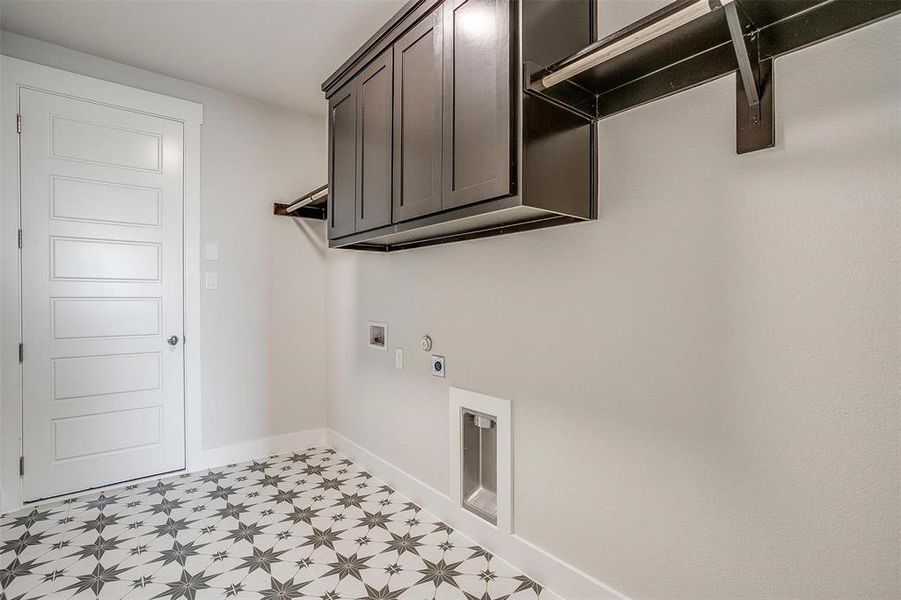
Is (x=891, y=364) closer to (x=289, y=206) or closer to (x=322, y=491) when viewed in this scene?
(x=322, y=491)

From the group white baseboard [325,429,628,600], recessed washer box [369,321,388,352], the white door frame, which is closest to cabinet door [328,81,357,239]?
recessed washer box [369,321,388,352]

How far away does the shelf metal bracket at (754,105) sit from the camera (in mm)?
1185

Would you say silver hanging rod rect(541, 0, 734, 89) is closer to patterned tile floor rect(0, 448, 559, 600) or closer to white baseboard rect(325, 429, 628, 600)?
white baseboard rect(325, 429, 628, 600)

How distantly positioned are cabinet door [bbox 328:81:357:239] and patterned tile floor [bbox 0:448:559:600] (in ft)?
5.25

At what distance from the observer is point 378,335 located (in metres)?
2.97

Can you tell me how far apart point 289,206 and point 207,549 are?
2312 millimetres

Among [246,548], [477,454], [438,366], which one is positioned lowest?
[246,548]

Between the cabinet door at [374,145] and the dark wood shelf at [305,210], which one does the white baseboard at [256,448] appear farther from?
the cabinet door at [374,145]

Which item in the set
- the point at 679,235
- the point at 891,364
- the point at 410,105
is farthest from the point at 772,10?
the point at 410,105

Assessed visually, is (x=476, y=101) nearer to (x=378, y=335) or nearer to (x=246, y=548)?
(x=378, y=335)

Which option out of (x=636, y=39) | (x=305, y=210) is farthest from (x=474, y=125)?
(x=305, y=210)

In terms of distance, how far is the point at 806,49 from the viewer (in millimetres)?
1149

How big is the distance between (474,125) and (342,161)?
113 cm

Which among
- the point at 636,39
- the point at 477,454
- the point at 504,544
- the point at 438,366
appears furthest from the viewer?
the point at 438,366
